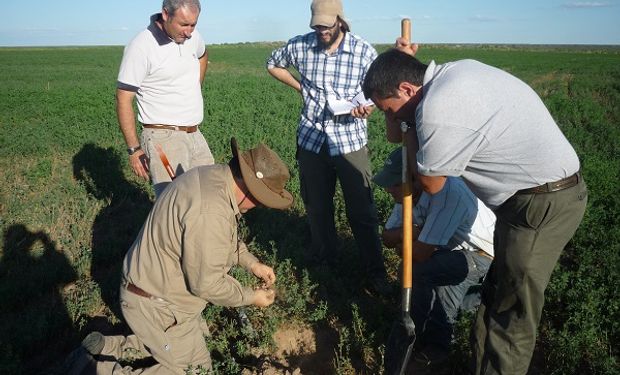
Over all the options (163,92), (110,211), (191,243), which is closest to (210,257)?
(191,243)

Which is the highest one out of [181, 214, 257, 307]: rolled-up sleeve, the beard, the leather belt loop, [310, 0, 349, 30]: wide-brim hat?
[310, 0, 349, 30]: wide-brim hat

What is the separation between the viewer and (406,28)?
3.18 m

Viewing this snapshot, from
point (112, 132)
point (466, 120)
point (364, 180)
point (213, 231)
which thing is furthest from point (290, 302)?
point (112, 132)

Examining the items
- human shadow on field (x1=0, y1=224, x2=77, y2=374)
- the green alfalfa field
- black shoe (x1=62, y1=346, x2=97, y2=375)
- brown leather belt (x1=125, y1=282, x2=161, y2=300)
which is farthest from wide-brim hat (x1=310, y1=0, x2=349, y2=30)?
human shadow on field (x1=0, y1=224, x2=77, y2=374)

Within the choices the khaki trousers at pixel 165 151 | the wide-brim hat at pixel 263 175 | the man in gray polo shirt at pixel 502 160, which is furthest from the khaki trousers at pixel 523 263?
the khaki trousers at pixel 165 151

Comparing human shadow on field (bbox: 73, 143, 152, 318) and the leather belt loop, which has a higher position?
the leather belt loop

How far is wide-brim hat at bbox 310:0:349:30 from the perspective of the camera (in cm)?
373

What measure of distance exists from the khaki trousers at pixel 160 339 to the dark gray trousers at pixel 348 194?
159cm

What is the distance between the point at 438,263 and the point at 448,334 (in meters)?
0.53

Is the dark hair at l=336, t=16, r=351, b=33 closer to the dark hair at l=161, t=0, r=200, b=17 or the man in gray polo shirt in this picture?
the dark hair at l=161, t=0, r=200, b=17

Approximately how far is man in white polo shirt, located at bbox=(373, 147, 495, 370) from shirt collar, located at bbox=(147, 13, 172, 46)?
2206 mm

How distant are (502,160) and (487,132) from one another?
0.21 m

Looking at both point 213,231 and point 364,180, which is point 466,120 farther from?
point 364,180

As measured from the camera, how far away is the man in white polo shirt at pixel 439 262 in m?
3.16
